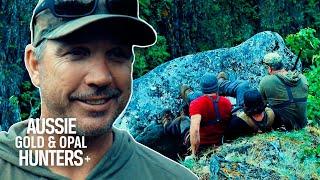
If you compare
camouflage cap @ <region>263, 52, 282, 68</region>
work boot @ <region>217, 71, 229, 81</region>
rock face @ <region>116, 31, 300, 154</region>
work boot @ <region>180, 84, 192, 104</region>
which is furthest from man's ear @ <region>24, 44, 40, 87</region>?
work boot @ <region>217, 71, 229, 81</region>

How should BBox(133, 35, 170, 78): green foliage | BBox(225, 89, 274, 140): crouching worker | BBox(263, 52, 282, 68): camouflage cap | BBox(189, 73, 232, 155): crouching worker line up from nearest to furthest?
BBox(189, 73, 232, 155): crouching worker → BBox(225, 89, 274, 140): crouching worker → BBox(263, 52, 282, 68): camouflage cap → BBox(133, 35, 170, 78): green foliage

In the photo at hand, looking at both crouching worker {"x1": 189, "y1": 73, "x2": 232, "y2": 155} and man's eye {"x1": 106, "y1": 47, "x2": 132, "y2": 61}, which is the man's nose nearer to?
man's eye {"x1": 106, "y1": 47, "x2": 132, "y2": 61}

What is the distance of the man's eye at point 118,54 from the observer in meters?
1.14

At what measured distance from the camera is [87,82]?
1.12 metres

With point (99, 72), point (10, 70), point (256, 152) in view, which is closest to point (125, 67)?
point (99, 72)

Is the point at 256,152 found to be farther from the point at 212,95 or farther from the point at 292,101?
the point at 292,101

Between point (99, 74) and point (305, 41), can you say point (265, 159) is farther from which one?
point (99, 74)

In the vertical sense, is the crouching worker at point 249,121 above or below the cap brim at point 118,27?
Result: below

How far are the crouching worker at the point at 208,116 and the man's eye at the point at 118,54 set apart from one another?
3.13 m

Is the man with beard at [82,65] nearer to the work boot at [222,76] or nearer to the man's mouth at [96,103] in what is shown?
the man's mouth at [96,103]

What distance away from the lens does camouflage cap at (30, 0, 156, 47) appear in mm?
1091

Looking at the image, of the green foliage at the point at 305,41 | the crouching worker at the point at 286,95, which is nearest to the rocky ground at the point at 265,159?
the crouching worker at the point at 286,95

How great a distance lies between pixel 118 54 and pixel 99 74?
7 cm

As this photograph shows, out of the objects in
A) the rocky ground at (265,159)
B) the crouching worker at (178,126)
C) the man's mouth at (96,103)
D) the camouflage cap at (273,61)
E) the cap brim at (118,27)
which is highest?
the cap brim at (118,27)
